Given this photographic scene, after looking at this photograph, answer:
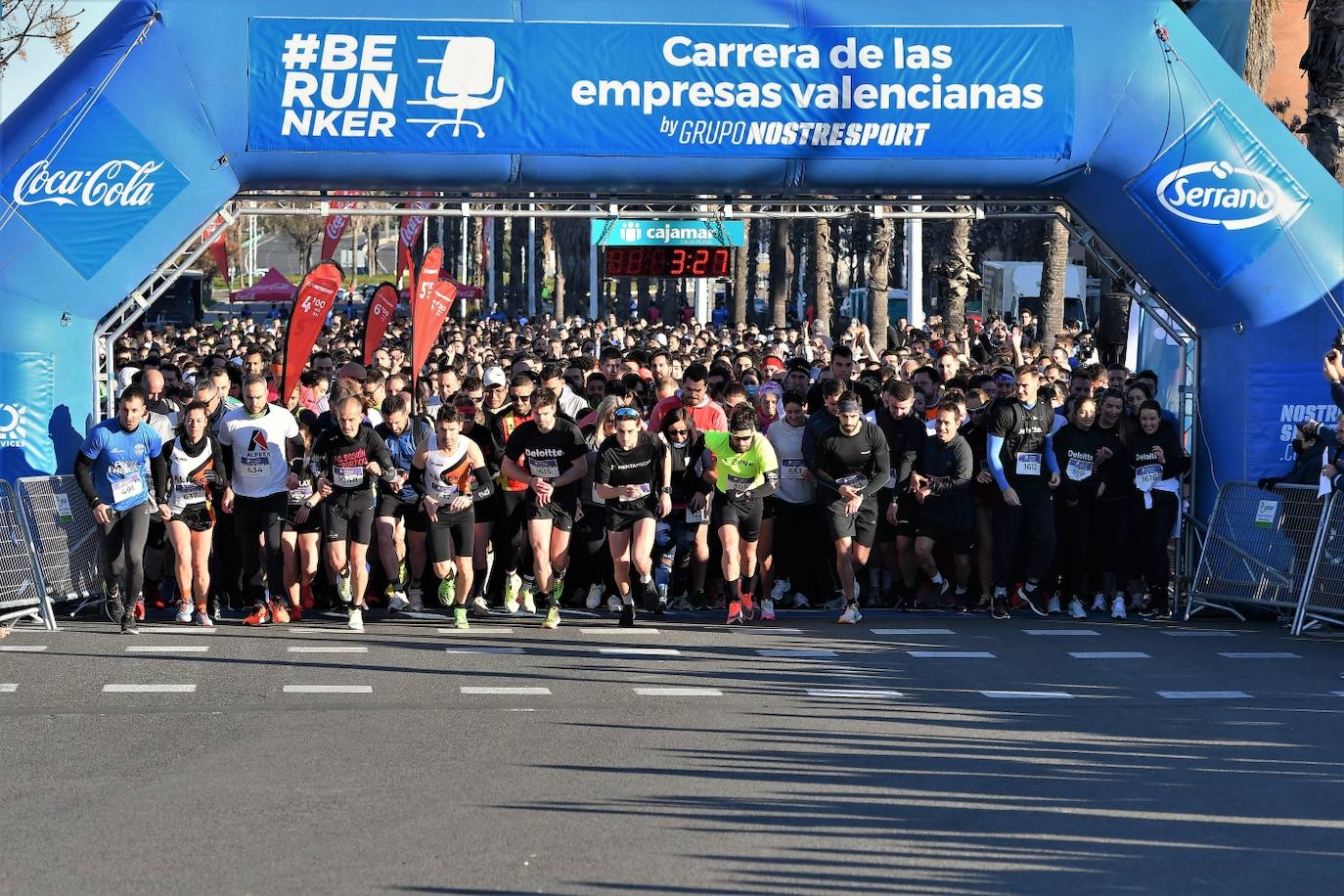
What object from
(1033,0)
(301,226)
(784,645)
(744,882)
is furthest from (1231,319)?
(301,226)

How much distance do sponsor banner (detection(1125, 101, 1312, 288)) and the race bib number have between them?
4.71 metres

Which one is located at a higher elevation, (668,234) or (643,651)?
(668,234)

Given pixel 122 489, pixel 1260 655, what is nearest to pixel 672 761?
pixel 1260 655

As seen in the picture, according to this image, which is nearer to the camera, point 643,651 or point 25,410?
point 643,651

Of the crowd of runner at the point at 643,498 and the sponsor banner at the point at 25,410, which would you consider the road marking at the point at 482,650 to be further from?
the sponsor banner at the point at 25,410

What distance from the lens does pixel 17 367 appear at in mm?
12492

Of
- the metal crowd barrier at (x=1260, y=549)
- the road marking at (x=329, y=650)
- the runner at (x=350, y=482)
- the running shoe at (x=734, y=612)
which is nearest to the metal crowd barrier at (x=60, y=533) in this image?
the runner at (x=350, y=482)

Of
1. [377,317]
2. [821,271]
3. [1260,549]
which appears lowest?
[1260,549]

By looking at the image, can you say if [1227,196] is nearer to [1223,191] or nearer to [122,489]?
[1223,191]

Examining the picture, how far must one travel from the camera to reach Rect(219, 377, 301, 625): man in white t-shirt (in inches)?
491

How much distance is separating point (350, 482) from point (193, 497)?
111cm

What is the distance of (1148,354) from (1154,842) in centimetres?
1201

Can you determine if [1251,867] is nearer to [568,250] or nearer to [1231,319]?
[1231,319]

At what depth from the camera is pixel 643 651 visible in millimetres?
11570
